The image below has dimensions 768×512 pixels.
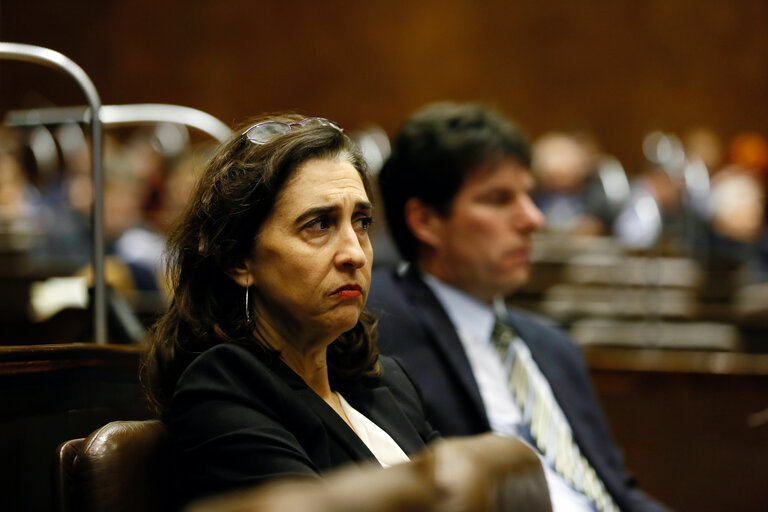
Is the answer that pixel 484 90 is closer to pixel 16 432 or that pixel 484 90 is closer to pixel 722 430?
pixel 722 430

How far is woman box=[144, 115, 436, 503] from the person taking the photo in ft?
3.95

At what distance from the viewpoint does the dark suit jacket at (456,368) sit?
187cm

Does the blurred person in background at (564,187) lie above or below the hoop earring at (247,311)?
below

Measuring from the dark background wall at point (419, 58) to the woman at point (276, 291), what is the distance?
7.31 m

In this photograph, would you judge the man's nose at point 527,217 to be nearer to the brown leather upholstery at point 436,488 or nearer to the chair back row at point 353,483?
A: the chair back row at point 353,483

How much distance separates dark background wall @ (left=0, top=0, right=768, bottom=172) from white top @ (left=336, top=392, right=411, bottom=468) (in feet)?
24.2

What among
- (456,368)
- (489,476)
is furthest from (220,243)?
(456,368)

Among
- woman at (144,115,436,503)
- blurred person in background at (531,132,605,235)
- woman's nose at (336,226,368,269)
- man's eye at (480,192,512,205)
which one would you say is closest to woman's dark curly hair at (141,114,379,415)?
woman at (144,115,436,503)

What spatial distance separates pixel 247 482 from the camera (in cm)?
109

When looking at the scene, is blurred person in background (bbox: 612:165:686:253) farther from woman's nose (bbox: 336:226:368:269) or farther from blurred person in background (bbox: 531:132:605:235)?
woman's nose (bbox: 336:226:368:269)

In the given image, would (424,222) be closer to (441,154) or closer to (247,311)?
(441,154)

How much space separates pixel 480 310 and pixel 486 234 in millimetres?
194

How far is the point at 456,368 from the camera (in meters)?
1.92

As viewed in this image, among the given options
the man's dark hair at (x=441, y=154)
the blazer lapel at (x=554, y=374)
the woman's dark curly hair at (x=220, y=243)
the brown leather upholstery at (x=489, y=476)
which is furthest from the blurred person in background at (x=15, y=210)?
the brown leather upholstery at (x=489, y=476)
